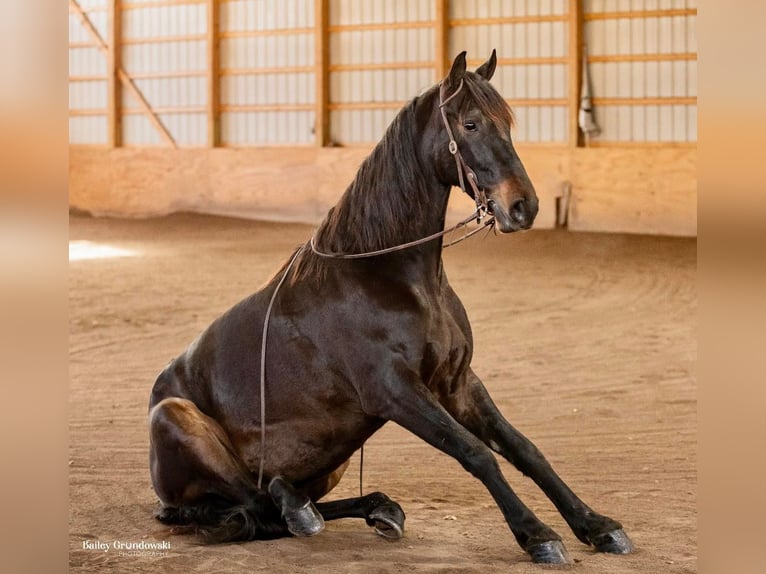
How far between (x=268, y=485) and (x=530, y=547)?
96cm

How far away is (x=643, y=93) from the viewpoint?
50.0ft

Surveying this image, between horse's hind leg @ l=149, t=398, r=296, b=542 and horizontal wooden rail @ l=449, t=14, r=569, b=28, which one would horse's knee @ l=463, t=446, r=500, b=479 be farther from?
horizontal wooden rail @ l=449, t=14, r=569, b=28

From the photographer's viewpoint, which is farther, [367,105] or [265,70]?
[265,70]

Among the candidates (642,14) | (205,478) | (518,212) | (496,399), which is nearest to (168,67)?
(642,14)

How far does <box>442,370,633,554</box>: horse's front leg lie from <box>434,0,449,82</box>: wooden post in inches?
521

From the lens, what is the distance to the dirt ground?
3602mm

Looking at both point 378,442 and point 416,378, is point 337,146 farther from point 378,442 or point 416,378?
point 416,378

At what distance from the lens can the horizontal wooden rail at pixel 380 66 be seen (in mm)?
16844

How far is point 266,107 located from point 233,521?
49.1ft

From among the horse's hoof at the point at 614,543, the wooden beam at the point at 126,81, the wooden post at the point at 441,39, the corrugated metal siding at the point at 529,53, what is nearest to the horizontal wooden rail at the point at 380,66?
the wooden post at the point at 441,39

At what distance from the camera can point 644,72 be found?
15.2 m

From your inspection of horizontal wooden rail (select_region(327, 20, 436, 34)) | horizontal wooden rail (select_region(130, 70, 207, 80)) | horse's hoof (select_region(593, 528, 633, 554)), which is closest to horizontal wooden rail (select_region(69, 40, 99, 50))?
horizontal wooden rail (select_region(130, 70, 207, 80))

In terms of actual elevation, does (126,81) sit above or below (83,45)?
below

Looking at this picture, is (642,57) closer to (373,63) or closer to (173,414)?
(373,63)
